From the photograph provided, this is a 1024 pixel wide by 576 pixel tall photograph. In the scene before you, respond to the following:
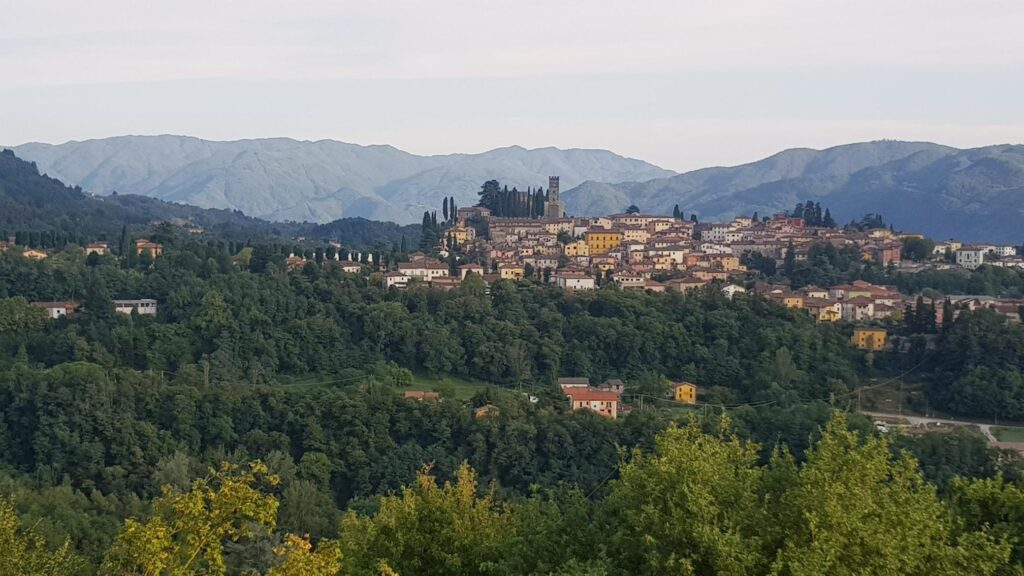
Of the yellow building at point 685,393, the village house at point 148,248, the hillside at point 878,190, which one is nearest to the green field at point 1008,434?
the yellow building at point 685,393

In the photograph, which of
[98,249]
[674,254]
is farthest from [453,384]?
[98,249]

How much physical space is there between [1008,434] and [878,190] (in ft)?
→ 431

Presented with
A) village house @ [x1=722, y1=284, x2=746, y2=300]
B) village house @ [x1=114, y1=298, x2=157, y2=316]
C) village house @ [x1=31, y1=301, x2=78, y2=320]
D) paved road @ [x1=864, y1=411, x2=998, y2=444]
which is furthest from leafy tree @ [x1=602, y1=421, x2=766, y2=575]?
village house @ [x1=722, y1=284, x2=746, y2=300]

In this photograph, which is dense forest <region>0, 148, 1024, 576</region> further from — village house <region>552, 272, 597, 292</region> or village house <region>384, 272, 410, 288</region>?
village house <region>552, 272, 597, 292</region>

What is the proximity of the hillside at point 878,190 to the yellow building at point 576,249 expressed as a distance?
227ft

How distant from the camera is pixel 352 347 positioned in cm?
3841

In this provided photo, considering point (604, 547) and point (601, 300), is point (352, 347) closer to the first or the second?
point (601, 300)

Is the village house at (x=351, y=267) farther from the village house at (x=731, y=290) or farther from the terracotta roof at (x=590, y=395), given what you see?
the terracotta roof at (x=590, y=395)

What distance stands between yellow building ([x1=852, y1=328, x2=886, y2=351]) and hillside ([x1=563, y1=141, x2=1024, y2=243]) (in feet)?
252

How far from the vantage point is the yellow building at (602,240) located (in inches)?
2152

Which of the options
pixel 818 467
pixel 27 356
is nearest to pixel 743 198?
pixel 27 356

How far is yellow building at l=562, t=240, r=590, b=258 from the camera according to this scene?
5328cm

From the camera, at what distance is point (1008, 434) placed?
31.4m

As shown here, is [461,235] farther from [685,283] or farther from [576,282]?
[685,283]
